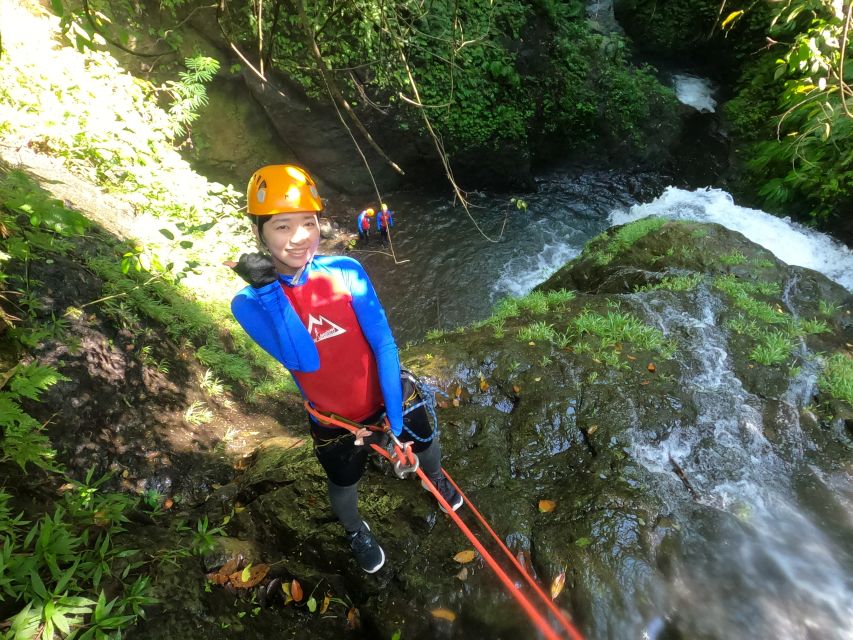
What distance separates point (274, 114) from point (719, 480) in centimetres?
1116

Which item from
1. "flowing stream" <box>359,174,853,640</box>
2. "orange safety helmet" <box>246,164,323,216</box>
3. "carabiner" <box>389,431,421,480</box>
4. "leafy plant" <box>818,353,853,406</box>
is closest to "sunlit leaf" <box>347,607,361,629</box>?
"carabiner" <box>389,431,421,480</box>

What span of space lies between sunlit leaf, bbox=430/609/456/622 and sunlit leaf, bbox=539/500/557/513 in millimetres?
865

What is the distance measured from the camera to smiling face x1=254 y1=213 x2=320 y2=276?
1.94 meters

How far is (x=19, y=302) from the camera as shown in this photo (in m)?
2.95

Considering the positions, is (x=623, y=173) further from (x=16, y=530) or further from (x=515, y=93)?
(x=16, y=530)

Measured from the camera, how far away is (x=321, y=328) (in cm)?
211

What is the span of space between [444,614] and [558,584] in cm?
69

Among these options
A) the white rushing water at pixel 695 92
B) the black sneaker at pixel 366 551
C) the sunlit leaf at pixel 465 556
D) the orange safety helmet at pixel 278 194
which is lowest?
the black sneaker at pixel 366 551

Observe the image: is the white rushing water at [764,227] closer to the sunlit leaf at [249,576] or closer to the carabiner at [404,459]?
the carabiner at [404,459]

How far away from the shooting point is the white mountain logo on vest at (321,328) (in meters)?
2.09

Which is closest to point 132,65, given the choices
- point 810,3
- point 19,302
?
point 19,302

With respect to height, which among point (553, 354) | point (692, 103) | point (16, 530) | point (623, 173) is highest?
point (692, 103)

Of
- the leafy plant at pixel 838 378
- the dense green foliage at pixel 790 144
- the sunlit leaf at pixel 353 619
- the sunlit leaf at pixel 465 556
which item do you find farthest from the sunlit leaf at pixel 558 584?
the dense green foliage at pixel 790 144

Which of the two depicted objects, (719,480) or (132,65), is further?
(132,65)
